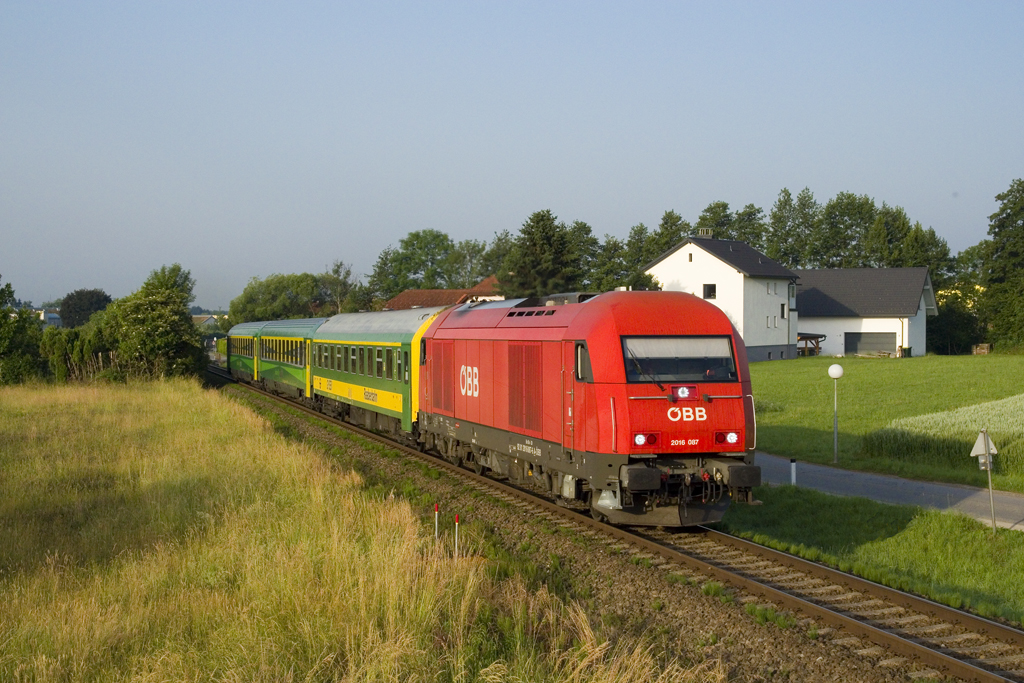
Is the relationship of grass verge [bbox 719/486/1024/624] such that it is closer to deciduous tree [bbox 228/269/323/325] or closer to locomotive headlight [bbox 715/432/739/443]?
locomotive headlight [bbox 715/432/739/443]

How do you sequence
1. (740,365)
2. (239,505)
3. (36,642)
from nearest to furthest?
(36,642) → (740,365) → (239,505)

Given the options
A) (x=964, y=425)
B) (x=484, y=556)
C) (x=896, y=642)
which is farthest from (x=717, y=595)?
(x=964, y=425)

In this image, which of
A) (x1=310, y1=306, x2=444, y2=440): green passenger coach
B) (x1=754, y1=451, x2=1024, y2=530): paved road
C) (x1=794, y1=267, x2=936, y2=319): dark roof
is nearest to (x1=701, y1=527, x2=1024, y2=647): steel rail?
(x1=754, y1=451, x2=1024, y2=530): paved road

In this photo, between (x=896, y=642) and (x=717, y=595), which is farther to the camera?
(x=717, y=595)

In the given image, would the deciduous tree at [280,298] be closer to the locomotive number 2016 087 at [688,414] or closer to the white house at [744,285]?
the white house at [744,285]

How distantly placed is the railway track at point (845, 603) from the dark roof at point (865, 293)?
56.6 m

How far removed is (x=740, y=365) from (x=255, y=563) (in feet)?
21.6

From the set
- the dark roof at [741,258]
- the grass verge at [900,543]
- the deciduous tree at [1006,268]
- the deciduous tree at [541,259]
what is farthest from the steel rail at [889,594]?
the deciduous tree at [1006,268]

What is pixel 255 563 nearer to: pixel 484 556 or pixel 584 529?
pixel 484 556

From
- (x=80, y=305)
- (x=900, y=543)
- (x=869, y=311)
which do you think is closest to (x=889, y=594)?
(x=900, y=543)

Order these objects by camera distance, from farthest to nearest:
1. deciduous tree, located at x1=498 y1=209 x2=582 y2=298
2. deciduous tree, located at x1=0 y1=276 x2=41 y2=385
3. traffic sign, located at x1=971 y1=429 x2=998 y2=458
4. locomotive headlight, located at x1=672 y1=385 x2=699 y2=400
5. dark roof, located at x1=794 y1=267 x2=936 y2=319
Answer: dark roof, located at x1=794 y1=267 x2=936 y2=319
deciduous tree, located at x1=498 y1=209 x2=582 y2=298
deciduous tree, located at x1=0 y1=276 x2=41 y2=385
traffic sign, located at x1=971 y1=429 x2=998 y2=458
locomotive headlight, located at x1=672 y1=385 x2=699 y2=400

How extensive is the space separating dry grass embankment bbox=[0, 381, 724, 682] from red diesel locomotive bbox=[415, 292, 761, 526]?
2.32m

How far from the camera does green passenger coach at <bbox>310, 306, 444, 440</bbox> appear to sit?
19.6 metres

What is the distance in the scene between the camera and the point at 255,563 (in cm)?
916
